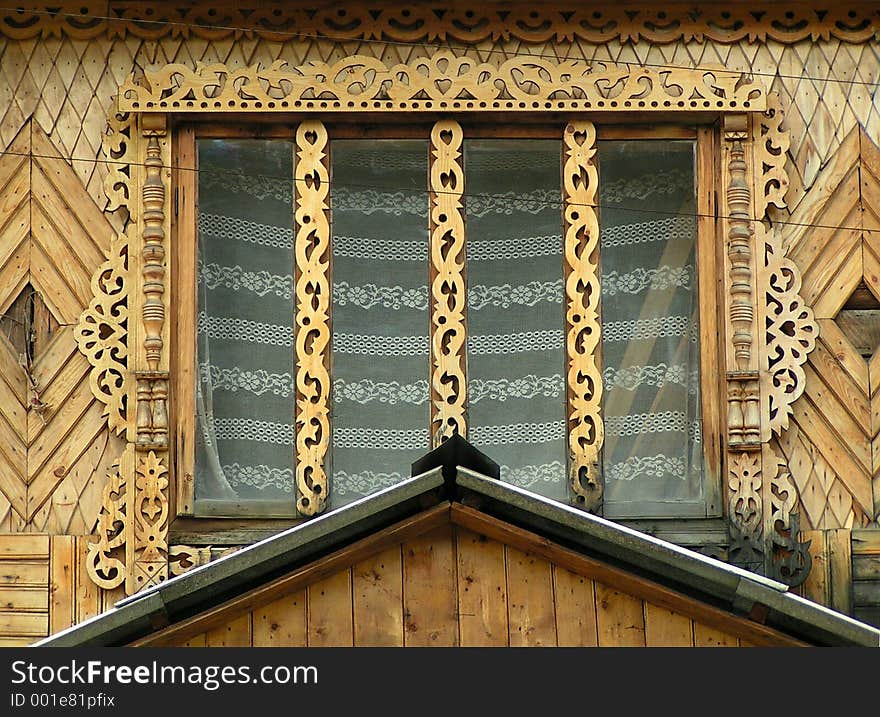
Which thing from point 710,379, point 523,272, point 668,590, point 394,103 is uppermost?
point 394,103

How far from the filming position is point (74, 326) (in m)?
10.6

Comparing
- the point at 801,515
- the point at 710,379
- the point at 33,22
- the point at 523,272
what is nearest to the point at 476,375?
the point at 523,272

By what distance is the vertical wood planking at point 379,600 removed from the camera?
8.41 m

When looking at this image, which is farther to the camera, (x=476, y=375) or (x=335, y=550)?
(x=476, y=375)

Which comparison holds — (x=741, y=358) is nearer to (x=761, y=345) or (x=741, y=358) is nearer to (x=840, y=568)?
(x=761, y=345)

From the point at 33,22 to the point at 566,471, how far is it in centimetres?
408

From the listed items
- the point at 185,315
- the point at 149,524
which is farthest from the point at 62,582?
the point at 185,315

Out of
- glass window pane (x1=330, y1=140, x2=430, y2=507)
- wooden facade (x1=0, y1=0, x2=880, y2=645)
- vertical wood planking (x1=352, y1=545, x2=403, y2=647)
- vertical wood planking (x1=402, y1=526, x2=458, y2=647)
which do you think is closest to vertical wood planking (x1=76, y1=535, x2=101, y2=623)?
wooden facade (x1=0, y1=0, x2=880, y2=645)

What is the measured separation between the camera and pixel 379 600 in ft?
27.8

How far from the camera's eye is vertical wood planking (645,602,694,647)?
27.6ft

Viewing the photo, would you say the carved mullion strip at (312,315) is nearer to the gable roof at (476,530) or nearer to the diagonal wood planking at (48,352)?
the diagonal wood planking at (48,352)

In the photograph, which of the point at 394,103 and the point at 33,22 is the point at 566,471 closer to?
the point at 394,103

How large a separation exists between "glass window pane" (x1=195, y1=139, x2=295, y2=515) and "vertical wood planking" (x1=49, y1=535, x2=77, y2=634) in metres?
0.75

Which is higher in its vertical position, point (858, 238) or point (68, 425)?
point (858, 238)
